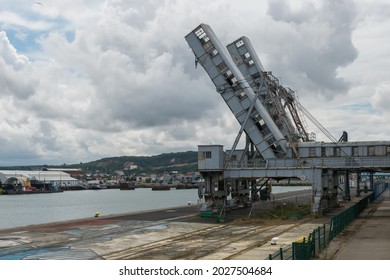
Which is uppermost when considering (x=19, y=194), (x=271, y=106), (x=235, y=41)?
(x=235, y=41)

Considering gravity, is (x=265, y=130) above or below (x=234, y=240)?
above

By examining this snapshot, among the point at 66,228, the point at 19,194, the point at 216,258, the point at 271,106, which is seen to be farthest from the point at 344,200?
the point at 19,194

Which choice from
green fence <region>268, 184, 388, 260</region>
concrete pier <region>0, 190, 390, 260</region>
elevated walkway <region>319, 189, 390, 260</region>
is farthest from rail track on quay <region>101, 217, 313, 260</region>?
elevated walkway <region>319, 189, 390, 260</region>

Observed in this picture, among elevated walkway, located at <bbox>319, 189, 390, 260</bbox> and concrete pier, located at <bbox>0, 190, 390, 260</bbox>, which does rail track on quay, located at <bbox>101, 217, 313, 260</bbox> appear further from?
elevated walkway, located at <bbox>319, 189, 390, 260</bbox>

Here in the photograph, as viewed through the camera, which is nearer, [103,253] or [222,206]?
[103,253]

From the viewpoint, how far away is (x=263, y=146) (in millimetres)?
49531

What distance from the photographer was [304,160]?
47.7 meters

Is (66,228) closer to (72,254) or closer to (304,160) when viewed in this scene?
(72,254)

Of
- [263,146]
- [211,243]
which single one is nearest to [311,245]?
[211,243]

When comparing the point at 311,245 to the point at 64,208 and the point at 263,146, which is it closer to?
the point at 263,146

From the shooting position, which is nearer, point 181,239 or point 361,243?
point 361,243

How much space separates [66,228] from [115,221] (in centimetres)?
597

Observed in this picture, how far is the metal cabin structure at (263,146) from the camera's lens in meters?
45.8
